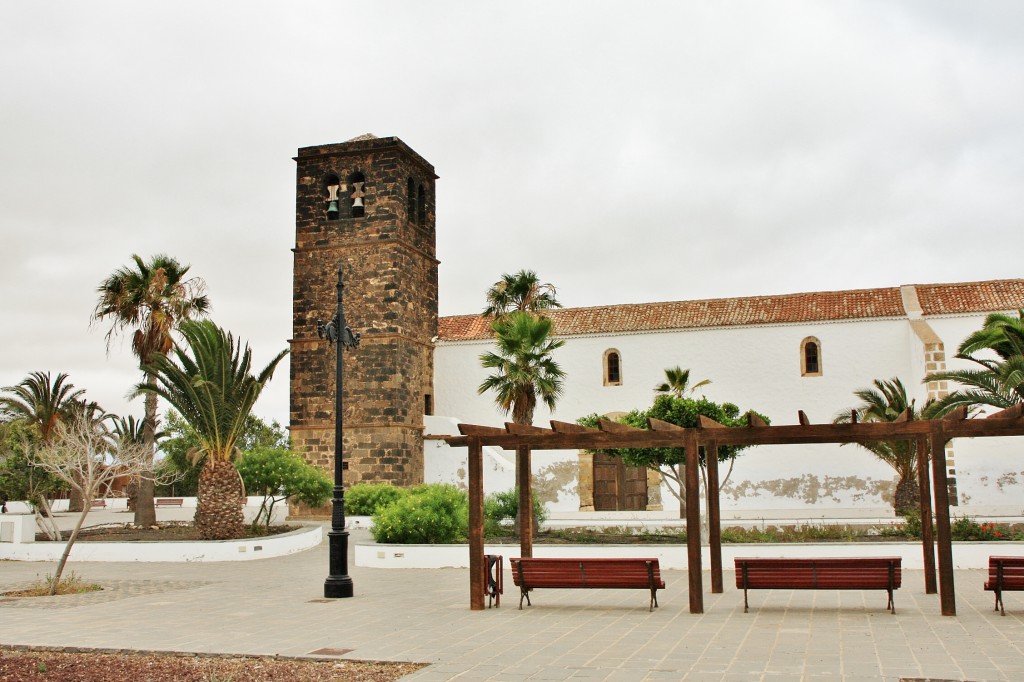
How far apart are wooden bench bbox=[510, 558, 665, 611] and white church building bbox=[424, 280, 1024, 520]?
12.3 m

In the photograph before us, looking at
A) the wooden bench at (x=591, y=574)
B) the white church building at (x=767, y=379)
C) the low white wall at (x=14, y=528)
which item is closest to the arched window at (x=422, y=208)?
the white church building at (x=767, y=379)

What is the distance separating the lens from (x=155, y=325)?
23.0 m

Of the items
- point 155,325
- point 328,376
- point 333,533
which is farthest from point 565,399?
point 333,533

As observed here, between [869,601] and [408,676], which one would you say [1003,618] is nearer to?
[869,601]

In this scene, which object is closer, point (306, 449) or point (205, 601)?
point (205, 601)

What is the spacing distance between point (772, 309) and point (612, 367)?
16.2ft

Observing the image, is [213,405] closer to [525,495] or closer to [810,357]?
[525,495]

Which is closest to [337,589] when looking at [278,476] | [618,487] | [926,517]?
[926,517]

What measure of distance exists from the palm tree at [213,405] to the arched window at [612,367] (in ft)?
40.7

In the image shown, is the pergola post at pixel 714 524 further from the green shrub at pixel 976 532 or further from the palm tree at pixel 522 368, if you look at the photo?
the palm tree at pixel 522 368

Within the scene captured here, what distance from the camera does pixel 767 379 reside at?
26859mm

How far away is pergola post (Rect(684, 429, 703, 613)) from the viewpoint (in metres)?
10.2

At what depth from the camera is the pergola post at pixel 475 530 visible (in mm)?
10930

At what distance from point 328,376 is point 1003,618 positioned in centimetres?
2114
